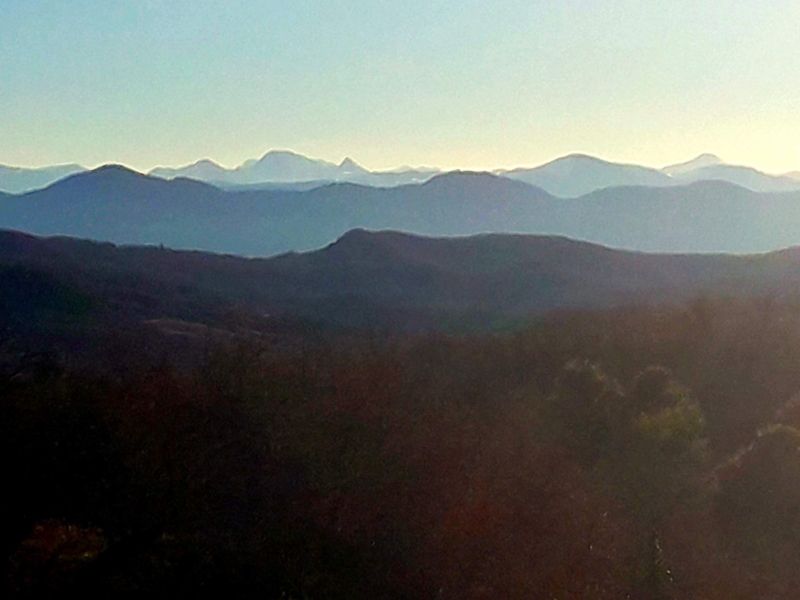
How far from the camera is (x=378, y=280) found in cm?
11769

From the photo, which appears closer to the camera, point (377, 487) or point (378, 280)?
point (377, 487)

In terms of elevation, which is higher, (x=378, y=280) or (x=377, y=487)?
(x=377, y=487)

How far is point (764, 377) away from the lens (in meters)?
40.1


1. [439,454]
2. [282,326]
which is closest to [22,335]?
[282,326]

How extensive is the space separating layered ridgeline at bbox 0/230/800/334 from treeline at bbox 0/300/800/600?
46044 mm

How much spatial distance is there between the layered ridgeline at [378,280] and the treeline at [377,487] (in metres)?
46.0

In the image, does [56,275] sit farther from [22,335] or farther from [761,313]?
[761,313]

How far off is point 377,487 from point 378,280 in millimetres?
98253

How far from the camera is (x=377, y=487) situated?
1959 centimetres

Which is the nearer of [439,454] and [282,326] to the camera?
[439,454]

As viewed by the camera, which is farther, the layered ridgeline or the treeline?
the layered ridgeline

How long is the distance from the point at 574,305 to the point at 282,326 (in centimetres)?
3458

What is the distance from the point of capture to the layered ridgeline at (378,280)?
80.0 m

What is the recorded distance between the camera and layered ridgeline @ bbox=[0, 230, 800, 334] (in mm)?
80000
